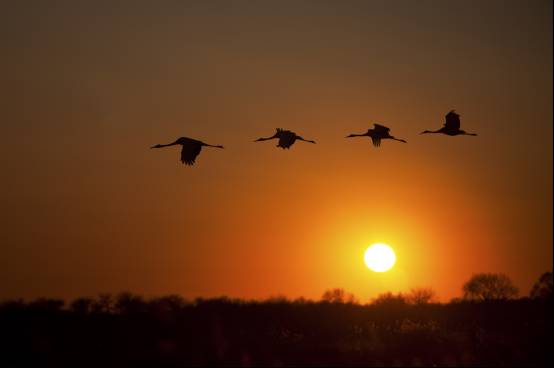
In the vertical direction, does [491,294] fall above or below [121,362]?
above

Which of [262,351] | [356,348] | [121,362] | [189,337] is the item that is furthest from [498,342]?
[121,362]

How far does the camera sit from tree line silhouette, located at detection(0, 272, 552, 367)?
45.9m

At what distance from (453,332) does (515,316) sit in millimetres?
13299

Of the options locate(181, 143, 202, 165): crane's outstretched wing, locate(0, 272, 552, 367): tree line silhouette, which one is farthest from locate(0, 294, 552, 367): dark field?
locate(181, 143, 202, 165): crane's outstretched wing

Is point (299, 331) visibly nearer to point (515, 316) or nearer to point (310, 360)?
point (310, 360)

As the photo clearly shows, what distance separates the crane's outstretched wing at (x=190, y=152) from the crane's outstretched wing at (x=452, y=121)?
8761 mm

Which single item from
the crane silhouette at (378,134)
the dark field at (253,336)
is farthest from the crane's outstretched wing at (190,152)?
the dark field at (253,336)

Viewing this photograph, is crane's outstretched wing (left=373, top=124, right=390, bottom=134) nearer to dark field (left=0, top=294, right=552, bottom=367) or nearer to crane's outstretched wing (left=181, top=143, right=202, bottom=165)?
crane's outstretched wing (left=181, top=143, right=202, bottom=165)

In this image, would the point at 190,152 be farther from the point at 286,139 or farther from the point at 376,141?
the point at 376,141

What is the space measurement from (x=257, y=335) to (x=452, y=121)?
2347cm

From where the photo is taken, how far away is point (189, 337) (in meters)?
52.1

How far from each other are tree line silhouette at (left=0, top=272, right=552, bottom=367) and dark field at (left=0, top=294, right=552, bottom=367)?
65 millimetres

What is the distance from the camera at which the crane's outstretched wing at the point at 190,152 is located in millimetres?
34375

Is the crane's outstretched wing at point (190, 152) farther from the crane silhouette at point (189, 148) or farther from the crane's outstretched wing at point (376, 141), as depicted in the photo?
the crane's outstretched wing at point (376, 141)
